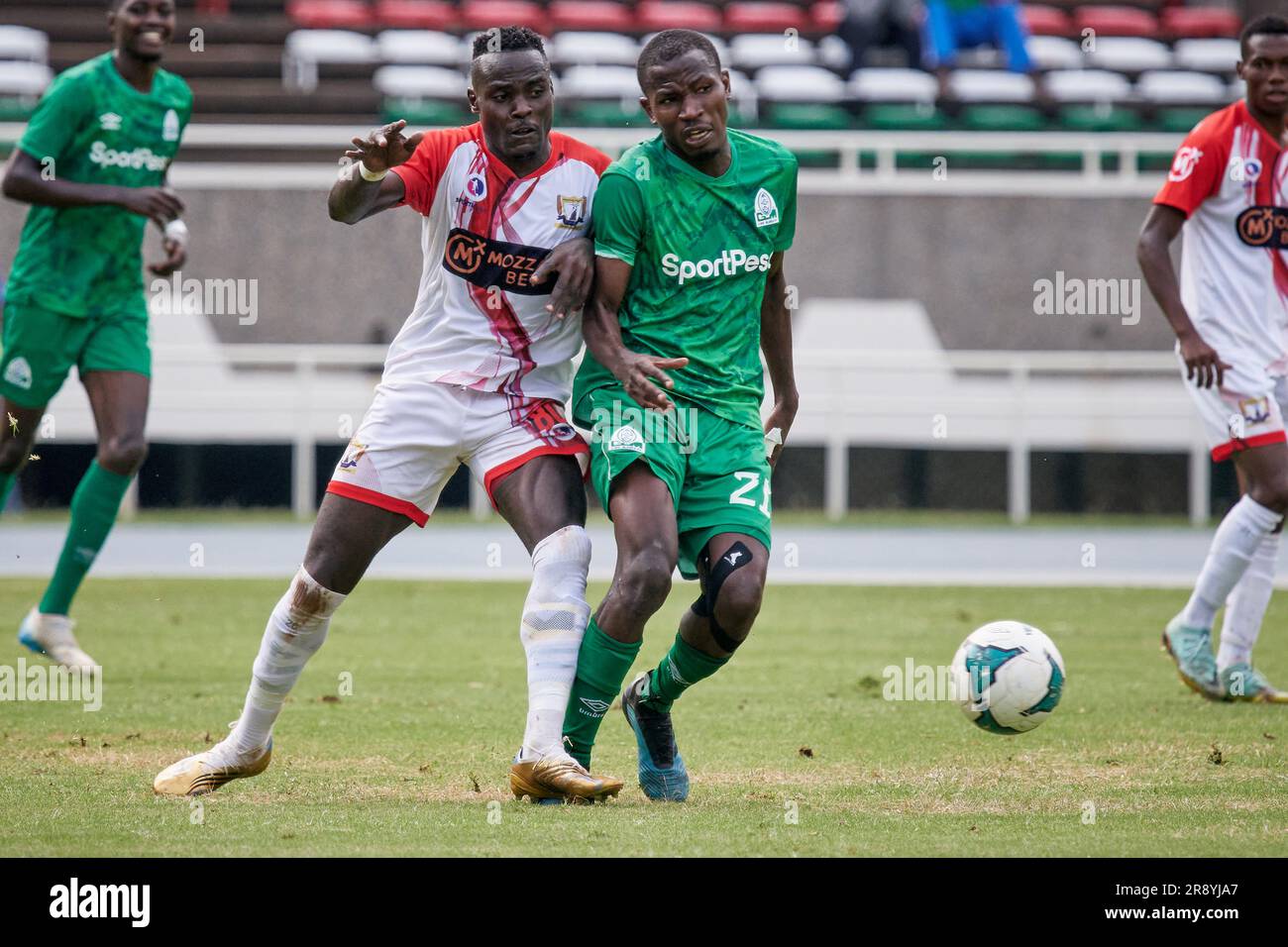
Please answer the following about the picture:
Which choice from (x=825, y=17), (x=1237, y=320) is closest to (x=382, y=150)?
(x=1237, y=320)

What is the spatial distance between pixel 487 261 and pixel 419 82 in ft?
50.3

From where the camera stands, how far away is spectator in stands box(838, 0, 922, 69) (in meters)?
21.8

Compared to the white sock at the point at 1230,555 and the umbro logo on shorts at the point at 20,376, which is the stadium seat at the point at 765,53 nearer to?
the white sock at the point at 1230,555

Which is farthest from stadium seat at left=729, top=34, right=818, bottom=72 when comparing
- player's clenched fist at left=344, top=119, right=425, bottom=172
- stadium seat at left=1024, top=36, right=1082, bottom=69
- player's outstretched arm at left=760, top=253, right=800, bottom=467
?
player's clenched fist at left=344, top=119, right=425, bottom=172

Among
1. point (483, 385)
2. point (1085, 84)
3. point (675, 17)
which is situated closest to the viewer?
point (483, 385)

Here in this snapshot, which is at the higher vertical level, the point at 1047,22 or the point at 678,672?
the point at 1047,22

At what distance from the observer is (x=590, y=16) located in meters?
23.5

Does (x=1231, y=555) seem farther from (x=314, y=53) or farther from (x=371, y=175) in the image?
(x=314, y=53)

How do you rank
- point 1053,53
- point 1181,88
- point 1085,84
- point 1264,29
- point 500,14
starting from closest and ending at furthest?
point 1264,29, point 1181,88, point 1085,84, point 500,14, point 1053,53

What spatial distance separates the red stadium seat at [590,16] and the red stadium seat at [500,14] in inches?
7.6

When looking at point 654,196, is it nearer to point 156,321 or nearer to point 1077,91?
point 156,321

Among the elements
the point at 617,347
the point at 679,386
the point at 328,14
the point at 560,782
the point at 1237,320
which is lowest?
the point at 560,782
